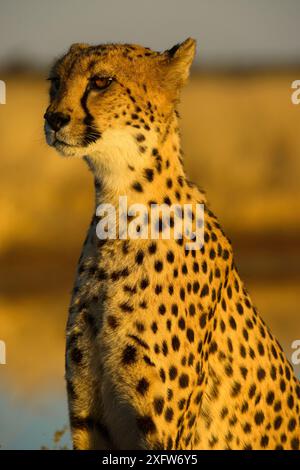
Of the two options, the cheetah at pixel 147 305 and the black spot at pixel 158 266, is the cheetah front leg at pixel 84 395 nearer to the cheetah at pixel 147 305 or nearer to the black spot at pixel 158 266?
the cheetah at pixel 147 305

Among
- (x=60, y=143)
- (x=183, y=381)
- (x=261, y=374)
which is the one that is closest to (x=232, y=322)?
(x=261, y=374)

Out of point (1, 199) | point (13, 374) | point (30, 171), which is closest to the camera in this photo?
point (13, 374)

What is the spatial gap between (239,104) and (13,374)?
17.8 ft

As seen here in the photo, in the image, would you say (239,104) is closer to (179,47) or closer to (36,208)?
(36,208)

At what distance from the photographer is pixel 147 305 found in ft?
13.4

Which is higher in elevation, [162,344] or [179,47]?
[179,47]

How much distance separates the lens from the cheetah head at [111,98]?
13.4 ft

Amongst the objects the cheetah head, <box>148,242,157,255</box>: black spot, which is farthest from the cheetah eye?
<box>148,242,157,255</box>: black spot

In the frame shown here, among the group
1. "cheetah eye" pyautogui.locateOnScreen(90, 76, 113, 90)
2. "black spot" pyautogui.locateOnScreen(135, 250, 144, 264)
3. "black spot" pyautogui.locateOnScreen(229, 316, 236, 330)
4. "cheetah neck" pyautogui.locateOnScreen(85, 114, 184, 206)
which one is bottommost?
"black spot" pyautogui.locateOnScreen(229, 316, 236, 330)

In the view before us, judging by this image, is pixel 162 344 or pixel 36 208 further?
pixel 36 208

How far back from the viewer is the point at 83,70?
13.7 ft

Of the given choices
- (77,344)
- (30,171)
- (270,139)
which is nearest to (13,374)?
(77,344)

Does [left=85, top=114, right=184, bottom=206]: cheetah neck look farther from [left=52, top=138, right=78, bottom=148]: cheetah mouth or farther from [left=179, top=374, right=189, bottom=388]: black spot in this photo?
[left=179, top=374, right=189, bottom=388]: black spot

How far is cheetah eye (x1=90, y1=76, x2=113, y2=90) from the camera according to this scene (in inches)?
164
